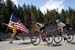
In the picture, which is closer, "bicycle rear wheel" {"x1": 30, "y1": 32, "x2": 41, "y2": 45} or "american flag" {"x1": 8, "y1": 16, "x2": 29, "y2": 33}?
"bicycle rear wheel" {"x1": 30, "y1": 32, "x2": 41, "y2": 45}

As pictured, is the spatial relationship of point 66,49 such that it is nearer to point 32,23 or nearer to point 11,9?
point 32,23

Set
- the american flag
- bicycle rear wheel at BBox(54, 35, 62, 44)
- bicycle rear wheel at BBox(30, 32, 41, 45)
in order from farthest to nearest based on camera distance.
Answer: the american flag → bicycle rear wheel at BBox(54, 35, 62, 44) → bicycle rear wheel at BBox(30, 32, 41, 45)

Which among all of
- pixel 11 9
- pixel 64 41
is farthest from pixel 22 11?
pixel 64 41

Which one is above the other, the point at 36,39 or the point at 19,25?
the point at 19,25

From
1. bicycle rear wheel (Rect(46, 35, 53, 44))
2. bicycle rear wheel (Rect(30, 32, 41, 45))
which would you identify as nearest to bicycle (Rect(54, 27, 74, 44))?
bicycle rear wheel (Rect(46, 35, 53, 44))

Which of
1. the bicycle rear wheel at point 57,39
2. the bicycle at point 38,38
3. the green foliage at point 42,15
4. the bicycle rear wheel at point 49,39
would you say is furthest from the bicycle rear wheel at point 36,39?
the green foliage at point 42,15

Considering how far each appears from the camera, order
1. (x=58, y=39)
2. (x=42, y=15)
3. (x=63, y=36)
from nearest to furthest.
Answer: (x=58, y=39), (x=63, y=36), (x=42, y=15)

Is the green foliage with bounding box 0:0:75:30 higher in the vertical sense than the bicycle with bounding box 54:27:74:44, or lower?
higher

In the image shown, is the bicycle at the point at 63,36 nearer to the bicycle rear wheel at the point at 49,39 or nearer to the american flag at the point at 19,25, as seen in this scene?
the bicycle rear wheel at the point at 49,39

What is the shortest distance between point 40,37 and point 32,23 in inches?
39.3

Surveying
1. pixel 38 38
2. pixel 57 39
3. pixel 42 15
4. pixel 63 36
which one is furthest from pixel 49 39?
pixel 42 15

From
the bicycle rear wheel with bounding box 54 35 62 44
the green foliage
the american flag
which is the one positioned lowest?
the bicycle rear wheel with bounding box 54 35 62 44

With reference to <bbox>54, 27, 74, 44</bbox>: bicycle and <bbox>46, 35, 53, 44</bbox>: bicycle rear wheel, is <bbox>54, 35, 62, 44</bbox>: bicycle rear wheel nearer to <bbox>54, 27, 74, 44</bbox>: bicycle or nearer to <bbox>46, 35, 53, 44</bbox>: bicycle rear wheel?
<bbox>54, 27, 74, 44</bbox>: bicycle

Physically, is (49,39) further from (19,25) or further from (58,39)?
(19,25)
